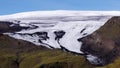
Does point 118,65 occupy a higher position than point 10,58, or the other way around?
point 118,65

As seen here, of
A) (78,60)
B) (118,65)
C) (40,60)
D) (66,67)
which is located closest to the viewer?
(118,65)

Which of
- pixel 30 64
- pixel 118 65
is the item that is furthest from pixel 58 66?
pixel 118 65

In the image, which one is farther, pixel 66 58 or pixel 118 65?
pixel 66 58

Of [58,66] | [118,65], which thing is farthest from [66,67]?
[118,65]

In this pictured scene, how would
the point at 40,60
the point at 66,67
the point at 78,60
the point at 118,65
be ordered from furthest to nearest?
the point at 40,60 < the point at 78,60 < the point at 66,67 < the point at 118,65

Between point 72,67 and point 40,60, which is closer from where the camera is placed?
point 72,67

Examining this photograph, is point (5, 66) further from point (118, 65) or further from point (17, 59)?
point (118, 65)

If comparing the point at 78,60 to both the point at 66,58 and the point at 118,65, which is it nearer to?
the point at 66,58

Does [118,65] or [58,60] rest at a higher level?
[118,65]
